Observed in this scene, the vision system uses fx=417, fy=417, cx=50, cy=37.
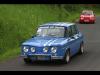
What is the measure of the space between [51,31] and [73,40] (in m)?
1.08

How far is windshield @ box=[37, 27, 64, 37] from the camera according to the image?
60.9ft

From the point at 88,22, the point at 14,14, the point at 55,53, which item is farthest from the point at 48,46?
the point at 88,22

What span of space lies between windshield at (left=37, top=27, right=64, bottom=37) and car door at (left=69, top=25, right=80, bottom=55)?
0.52 m

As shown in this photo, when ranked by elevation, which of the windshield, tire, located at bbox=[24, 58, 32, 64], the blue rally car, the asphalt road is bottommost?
the asphalt road

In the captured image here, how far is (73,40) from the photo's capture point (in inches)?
740

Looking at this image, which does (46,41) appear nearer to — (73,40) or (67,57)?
(67,57)

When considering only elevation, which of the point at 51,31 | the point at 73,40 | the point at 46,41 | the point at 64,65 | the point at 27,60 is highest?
the point at 51,31

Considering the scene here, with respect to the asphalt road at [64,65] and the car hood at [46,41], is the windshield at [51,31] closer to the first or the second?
the car hood at [46,41]

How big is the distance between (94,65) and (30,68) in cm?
266

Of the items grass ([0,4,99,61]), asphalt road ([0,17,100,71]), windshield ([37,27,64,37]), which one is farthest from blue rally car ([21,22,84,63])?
grass ([0,4,99,61])

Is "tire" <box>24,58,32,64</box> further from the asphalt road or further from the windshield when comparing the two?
the windshield

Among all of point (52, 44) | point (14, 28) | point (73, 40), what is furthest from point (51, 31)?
point (14, 28)

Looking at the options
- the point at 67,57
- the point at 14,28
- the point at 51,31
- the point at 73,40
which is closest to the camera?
the point at 67,57
